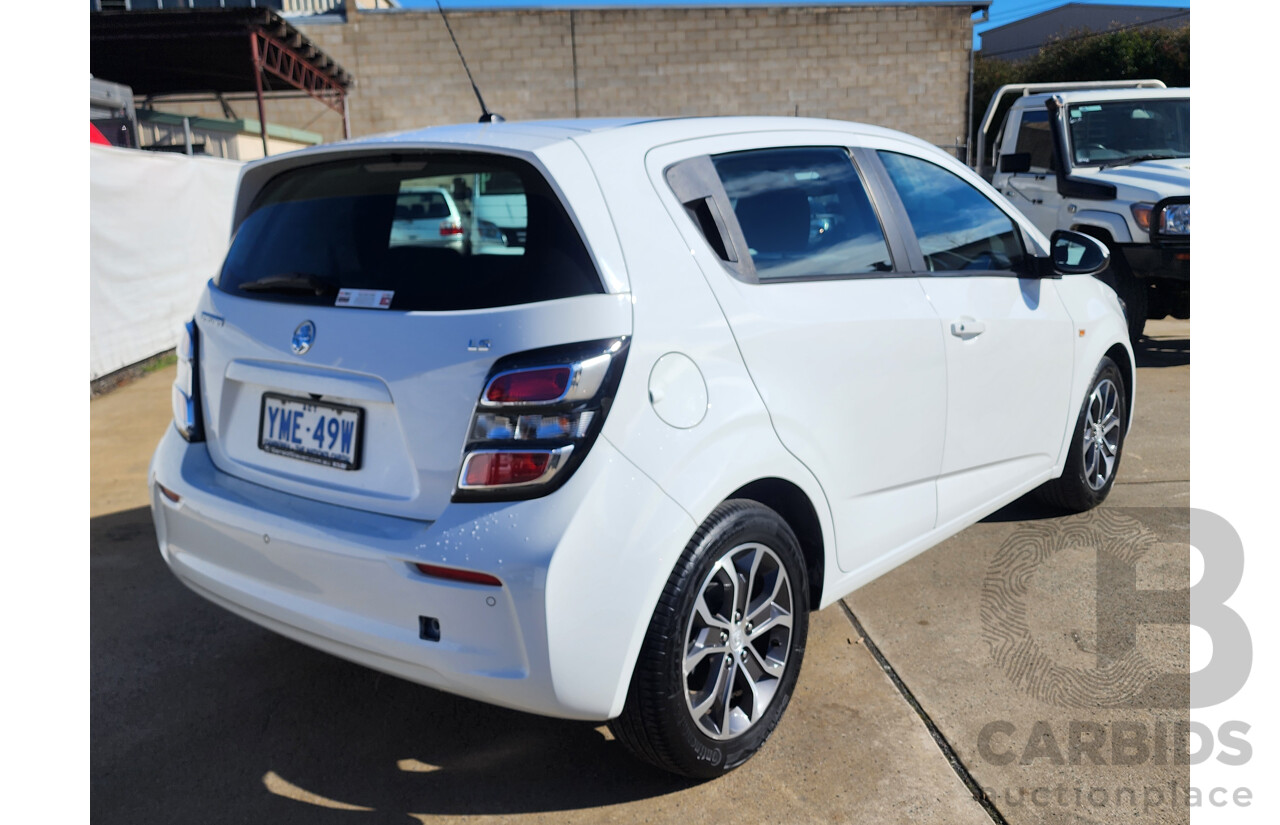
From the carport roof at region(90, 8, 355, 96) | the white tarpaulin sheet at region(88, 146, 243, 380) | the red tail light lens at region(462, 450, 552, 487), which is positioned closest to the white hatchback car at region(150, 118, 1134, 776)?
the red tail light lens at region(462, 450, 552, 487)

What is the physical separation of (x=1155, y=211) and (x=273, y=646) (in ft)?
21.5

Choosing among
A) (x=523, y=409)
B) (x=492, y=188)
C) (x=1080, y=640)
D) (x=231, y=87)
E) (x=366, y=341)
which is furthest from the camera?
(x=231, y=87)

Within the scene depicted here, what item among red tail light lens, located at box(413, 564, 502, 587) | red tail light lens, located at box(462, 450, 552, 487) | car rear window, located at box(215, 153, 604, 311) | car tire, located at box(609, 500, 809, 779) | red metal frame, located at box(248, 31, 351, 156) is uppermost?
red metal frame, located at box(248, 31, 351, 156)

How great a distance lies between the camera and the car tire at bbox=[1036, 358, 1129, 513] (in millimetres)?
4195

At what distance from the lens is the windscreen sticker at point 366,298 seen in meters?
2.34

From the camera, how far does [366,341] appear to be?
7.59ft

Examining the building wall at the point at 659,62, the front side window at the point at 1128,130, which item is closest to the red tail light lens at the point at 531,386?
the front side window at the point at 1128,130

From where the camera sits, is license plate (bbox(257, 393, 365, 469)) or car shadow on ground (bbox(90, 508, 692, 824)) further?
car shadow on ground (bbox(90, 508, 692, 824))

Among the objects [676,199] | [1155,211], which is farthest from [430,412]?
[1155,211]

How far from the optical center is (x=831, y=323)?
2.77 metres

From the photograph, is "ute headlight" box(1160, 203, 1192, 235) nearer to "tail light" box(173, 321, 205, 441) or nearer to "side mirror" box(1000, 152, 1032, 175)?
"side mirror" box(1000, 152, 1032, 175)

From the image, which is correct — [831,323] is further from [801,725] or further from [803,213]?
[801,725]

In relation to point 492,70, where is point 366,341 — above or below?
below

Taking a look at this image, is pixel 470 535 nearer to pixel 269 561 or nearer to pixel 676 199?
pixel 269 561
